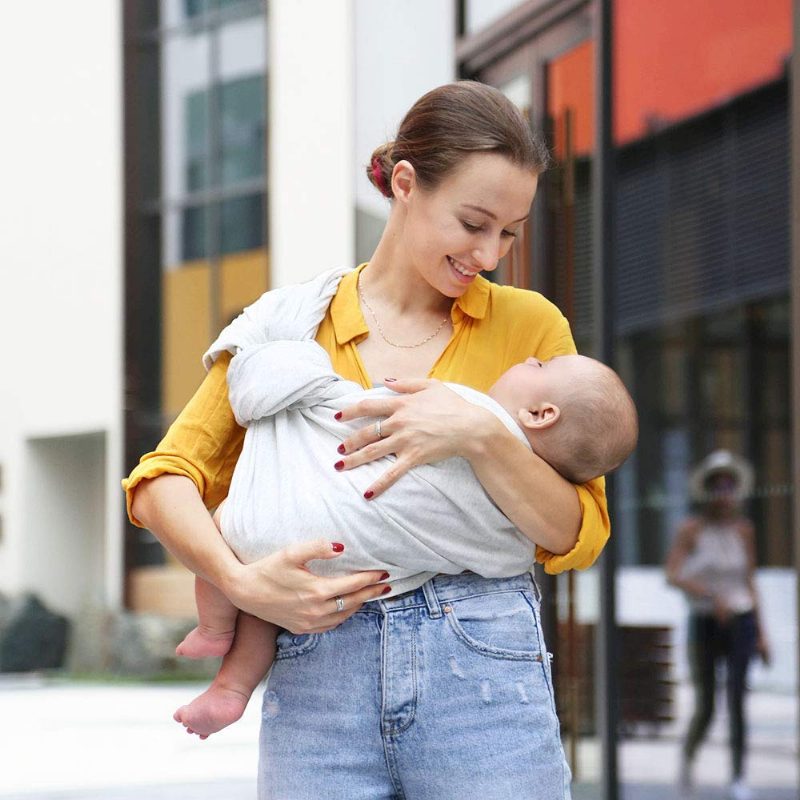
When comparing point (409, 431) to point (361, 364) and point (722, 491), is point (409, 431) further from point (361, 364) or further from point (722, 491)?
point (722, 491)

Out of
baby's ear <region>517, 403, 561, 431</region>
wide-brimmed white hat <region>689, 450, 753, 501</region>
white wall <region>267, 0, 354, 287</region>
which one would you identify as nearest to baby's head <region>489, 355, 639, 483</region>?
baby's ear <region>517, 403, 561, 431</region>

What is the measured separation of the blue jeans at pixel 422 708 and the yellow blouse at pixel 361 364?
0.11m

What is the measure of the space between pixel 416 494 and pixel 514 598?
6.0 inches

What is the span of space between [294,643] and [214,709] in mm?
119

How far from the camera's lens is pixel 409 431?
1.30 metres

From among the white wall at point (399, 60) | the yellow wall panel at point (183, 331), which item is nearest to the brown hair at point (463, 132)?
the white wall at point (399, 60)

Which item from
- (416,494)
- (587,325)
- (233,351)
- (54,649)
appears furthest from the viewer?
(54,649)

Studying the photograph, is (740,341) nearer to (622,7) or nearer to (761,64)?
(761,64)

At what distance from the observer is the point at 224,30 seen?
719 centimetres

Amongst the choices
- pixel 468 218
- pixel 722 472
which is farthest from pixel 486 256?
pixel 722 472

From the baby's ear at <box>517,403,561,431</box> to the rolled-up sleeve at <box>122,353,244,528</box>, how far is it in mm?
291

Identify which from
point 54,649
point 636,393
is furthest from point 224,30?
point 54,649

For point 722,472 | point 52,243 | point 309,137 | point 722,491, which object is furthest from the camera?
point 52,243

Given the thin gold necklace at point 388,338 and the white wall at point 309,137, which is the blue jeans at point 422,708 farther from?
the white wall at point 309,137
